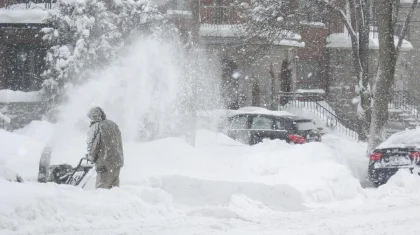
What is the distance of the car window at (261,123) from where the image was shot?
17514 millimetres

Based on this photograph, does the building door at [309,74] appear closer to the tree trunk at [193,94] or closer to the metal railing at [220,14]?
the metal railing at [220,14]

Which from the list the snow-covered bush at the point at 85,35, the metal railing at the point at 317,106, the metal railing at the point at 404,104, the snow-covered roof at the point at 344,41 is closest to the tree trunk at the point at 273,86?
the metal railing at the point at 317,106

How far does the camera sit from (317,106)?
27234mm

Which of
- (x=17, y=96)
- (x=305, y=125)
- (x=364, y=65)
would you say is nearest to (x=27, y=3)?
(x=17, y=96)

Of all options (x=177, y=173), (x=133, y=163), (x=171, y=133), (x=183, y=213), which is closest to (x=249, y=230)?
(x=183, y=213)

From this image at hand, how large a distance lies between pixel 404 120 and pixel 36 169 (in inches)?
721

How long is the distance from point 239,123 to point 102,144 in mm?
8679

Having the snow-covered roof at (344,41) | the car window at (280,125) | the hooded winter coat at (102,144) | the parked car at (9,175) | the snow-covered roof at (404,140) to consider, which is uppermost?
the snow-covered roof at (344,41)

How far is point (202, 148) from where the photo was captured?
1491 cm

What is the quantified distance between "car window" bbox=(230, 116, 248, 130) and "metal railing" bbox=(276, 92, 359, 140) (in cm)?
833

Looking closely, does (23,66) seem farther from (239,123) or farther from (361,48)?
(361,48)

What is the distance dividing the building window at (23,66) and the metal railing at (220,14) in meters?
6.82

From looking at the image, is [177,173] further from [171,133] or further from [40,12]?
[40,12]

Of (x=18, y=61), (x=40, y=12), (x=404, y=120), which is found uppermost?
(x=40, y=12)
